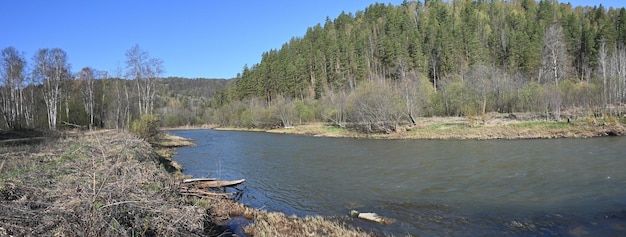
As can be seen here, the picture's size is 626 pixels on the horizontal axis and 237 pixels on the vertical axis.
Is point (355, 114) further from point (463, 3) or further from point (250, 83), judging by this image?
point (463, 3)

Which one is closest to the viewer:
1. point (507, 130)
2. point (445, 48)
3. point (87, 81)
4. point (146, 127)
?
point (146, 127)

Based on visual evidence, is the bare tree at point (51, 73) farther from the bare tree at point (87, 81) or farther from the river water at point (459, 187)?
the river water at point (459, 187)

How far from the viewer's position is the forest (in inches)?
1580

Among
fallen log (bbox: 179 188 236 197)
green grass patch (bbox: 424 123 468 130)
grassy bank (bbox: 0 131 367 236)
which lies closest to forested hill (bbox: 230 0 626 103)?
green grass patch (bbox: 424 123 468 130)

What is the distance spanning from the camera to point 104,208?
548cm

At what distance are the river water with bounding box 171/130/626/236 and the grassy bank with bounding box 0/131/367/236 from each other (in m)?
2.05

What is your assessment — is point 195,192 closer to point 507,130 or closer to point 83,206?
point 83,206

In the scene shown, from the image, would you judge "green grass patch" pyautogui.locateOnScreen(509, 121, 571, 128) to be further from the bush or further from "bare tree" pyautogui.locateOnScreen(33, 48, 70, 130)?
"bare tree" pyautogui.locateOnScreen(33, 48, 70, 130)

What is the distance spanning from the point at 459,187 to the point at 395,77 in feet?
209

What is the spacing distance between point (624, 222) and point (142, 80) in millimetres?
44341

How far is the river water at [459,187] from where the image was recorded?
9.58m

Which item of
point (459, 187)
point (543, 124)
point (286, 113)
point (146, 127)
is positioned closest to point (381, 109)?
point (543, 124)

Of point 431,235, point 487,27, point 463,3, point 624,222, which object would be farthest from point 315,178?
point 463,3

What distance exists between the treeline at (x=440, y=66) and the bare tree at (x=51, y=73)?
35.1 metres
